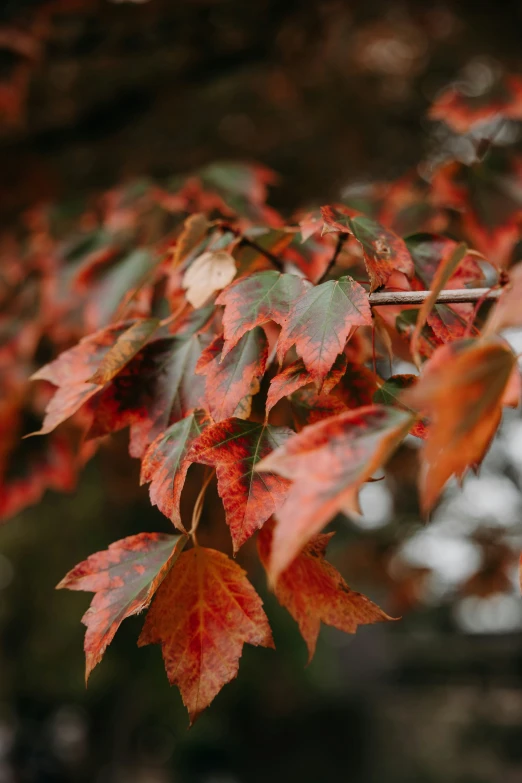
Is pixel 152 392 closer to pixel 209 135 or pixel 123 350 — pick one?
pixel 123 350

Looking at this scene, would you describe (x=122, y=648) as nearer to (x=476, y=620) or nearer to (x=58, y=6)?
(x=58, y=6)

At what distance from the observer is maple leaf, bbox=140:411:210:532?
49 centimetres

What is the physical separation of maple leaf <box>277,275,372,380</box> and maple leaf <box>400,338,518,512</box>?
0.11 metres

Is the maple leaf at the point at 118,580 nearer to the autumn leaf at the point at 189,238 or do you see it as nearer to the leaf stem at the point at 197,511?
the leaf stem at the point at 197,511

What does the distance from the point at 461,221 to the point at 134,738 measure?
190 inches

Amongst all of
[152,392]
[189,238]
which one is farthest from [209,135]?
[152,392]

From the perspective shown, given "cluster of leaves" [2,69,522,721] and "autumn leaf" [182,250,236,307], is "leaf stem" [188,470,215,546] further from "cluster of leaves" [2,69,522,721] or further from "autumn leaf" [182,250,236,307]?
"autumn leaf" [182,250,236,307]

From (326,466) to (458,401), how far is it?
0.09 meters

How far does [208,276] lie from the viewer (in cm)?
62

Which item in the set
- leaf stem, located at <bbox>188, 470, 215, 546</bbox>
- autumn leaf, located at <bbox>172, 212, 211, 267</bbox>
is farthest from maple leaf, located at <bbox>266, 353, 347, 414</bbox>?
autumn leaf, located at <bbox>172, 212, 211, 267</bbox>

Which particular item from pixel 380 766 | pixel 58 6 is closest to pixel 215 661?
pixel 58 6

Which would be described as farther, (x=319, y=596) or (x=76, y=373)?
(x=76, y=373)

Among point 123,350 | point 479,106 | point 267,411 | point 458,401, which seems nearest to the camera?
point 458,401

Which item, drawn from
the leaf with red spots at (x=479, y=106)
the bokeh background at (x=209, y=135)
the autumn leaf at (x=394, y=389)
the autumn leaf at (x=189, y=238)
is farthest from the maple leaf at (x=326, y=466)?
the leaf with red spots at (x=479, y=106)
